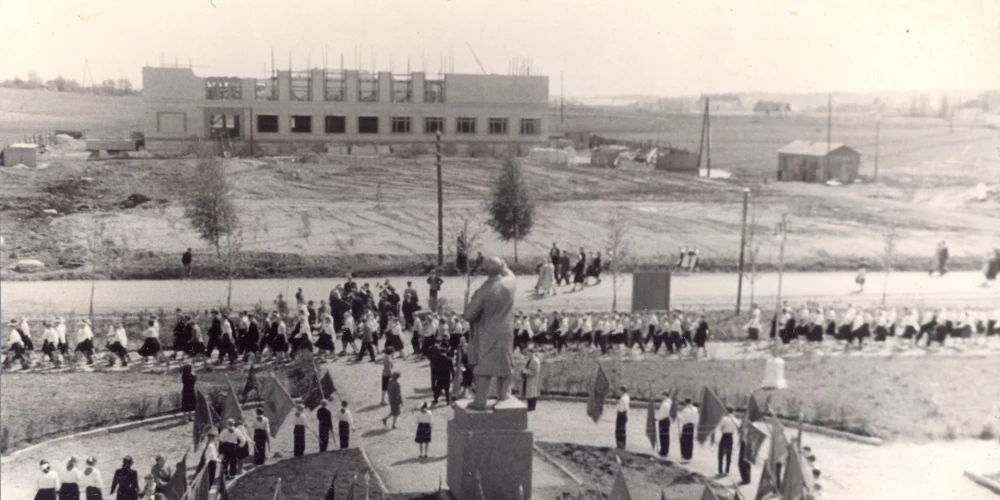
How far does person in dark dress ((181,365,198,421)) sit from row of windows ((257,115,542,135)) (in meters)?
44.1

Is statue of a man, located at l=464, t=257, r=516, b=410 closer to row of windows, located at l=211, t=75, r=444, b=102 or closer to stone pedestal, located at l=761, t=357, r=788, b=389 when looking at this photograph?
stone pedestal, located at l=761, t=357, r=788, b=389

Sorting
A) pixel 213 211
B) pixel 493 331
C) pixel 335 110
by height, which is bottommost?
pixel 493 331

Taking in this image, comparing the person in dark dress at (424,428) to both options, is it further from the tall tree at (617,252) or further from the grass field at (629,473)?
the tall tree at (617,252)

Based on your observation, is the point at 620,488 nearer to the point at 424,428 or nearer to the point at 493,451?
the point at 493,451

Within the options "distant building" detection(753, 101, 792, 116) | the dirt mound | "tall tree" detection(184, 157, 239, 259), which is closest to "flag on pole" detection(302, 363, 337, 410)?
"tall tree" detection(184, 157, 239, 259)

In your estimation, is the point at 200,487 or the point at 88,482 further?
the point at 88,482

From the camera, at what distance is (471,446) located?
13.9 m

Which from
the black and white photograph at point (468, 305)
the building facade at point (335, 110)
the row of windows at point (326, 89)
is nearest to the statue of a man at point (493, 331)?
the black and white photograph at point (468, 305)

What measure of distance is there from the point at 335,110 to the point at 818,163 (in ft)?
101

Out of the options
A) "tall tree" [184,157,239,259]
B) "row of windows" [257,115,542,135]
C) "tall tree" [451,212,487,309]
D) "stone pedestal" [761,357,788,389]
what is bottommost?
"stone pedestal" [761,357,788,389]

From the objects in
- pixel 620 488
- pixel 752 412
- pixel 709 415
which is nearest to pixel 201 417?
pixel 620 488

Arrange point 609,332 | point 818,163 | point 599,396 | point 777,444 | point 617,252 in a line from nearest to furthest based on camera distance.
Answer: point 777,444 → point 599,396 → point 609,332 → point 617,252 → point 818,163

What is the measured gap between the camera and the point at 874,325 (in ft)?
96.1

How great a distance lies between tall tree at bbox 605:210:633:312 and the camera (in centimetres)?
3350
